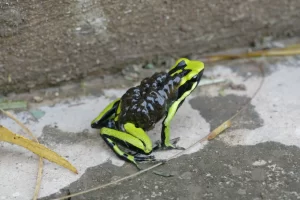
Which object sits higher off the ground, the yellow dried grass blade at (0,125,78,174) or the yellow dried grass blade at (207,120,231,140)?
the yellow dried grass blade at (0,125,78,174)

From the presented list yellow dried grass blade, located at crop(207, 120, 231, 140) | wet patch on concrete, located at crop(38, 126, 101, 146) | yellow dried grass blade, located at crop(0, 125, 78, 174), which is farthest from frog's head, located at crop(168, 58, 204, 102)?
yellow dried grass blade, located at crop(0, 125, 78, 174)

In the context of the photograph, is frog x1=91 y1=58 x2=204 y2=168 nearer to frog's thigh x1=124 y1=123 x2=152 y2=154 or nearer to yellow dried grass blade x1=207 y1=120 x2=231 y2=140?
frog's thigh x1=124 y1=123 x2=152 y2=154

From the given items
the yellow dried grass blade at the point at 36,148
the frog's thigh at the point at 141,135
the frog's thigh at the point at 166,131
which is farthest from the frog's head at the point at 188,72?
the yellow dried grass blade at the point at 36,148

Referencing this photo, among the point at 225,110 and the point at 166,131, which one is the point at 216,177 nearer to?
the point at 166,131

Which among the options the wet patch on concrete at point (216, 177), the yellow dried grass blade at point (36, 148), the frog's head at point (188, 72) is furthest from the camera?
the frog's head at point (188, 72)

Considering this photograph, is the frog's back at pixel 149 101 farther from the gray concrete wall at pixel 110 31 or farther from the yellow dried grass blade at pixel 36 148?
the gray concrete wall at pixel 110 31

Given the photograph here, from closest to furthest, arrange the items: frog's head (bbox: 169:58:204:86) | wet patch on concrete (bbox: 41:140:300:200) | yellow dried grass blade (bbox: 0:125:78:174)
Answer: wet patch on concrete (bbox: 41:140:300:200), yellow dried grass blade (bbox: 0:125:78:174), frog's head (bbox: 169:58:204:86)
